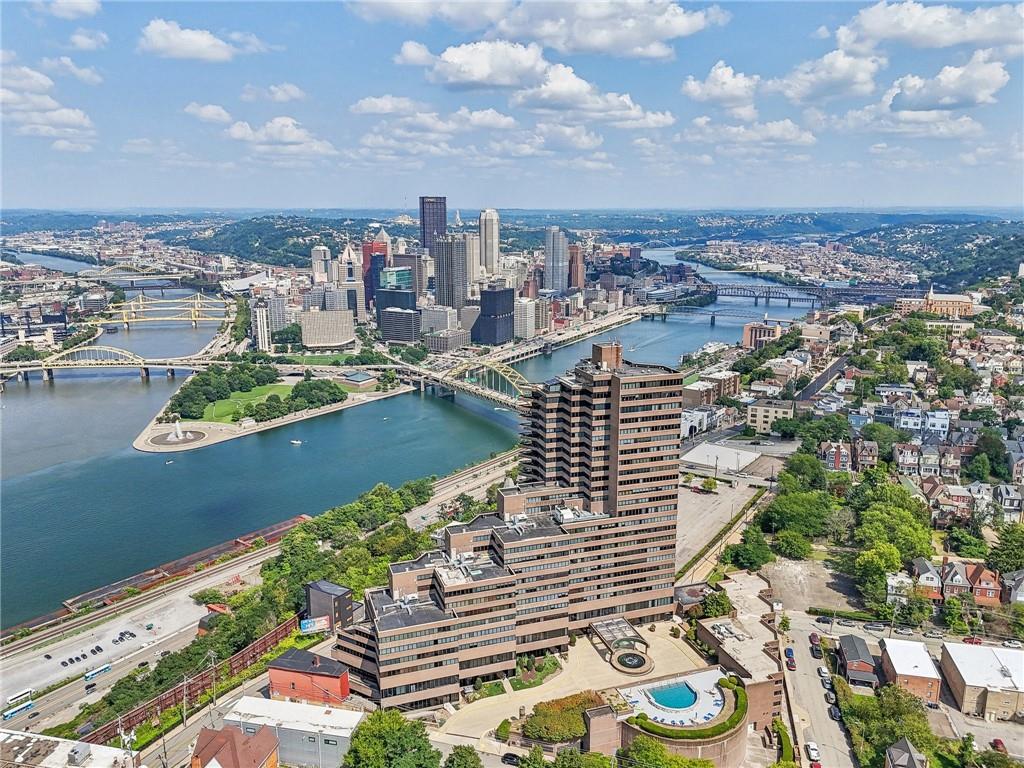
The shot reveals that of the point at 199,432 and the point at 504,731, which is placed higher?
the point at 504,731

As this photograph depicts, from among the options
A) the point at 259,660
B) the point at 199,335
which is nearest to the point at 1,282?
the point at 199,335

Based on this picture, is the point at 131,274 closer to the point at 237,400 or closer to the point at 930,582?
the point at 237,400

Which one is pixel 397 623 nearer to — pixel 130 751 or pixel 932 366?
pixel 130 751

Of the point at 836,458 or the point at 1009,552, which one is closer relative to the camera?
the point at 1009,552

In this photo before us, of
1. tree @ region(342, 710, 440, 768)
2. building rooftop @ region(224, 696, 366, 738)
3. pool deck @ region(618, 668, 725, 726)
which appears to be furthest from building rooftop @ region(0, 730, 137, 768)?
pool deck @ region(618, 668, 725, 726)

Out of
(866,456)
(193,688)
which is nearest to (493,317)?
(866,456)

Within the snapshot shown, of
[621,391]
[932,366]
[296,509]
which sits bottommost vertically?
[296,509]
